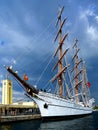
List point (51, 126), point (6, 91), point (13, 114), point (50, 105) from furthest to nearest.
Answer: point (6, 91), point (13, 114), point (50, 105), point (51, 126)

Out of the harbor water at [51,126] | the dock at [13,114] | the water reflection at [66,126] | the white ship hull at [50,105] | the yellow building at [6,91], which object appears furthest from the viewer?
the yellow building at [6,91]

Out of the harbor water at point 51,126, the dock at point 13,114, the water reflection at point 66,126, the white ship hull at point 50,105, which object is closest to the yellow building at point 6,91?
the dock at point 13,114

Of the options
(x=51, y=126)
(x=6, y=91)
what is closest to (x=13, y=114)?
(x=6, y=91)

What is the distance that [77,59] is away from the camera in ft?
319

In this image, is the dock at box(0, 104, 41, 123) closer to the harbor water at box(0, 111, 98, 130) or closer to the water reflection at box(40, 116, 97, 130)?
the harbor water at box(0, 111, 98, 130)

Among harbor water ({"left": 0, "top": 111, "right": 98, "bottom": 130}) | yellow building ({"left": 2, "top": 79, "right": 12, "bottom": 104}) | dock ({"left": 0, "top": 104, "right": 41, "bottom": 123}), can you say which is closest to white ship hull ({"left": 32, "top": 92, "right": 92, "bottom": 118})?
harbor water ({"left": 0, "top": 111, "right": 98, "bottom": 130})

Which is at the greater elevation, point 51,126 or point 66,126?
point 51,126

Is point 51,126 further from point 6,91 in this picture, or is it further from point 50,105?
point 6,91

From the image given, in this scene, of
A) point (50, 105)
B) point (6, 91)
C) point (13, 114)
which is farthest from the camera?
point (6, 91)

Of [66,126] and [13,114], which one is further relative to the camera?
[13,114]

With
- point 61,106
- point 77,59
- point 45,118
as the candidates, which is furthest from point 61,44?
point 77,59

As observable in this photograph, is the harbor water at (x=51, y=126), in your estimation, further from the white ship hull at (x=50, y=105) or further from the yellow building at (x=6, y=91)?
the yellow building at (x=6, y=91)

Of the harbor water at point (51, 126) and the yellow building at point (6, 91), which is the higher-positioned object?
the yellow building at point (6, 91)

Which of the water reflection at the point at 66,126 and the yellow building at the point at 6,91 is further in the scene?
the yellow building at the point at 6,91
